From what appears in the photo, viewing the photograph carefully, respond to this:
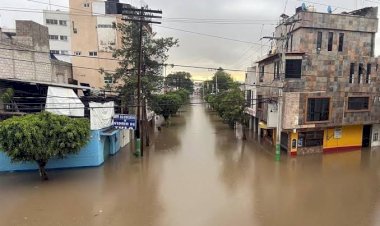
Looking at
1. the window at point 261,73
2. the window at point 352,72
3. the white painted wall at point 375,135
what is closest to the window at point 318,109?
the window at point 352,72

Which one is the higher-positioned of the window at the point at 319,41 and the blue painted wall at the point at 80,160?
the window at the point at 319,41

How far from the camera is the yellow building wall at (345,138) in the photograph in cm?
2438

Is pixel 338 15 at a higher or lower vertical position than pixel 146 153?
higher

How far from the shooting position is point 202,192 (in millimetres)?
15203

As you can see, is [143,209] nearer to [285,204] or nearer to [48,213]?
[48,213]

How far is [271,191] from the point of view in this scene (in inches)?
610

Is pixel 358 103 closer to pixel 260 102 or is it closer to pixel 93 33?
pixel 260 102

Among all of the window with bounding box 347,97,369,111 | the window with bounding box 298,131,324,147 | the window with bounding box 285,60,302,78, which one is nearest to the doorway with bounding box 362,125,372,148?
the window with bounding box 347,97,369,111

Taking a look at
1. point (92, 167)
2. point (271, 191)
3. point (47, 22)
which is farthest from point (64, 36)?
point (271, 191)

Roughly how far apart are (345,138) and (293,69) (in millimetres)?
8127

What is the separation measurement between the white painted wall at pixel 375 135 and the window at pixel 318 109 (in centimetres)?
660

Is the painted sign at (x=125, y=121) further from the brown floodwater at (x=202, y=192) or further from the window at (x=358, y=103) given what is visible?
the window at (x=358, y=103)

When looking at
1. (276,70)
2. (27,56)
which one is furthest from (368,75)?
(27,56)

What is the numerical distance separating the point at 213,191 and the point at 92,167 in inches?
338
